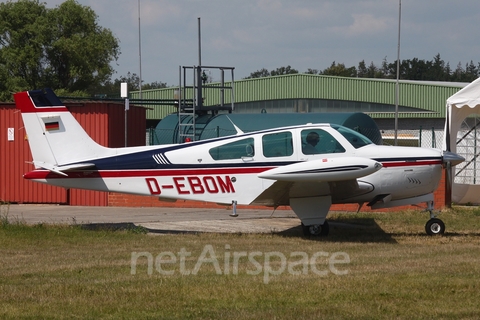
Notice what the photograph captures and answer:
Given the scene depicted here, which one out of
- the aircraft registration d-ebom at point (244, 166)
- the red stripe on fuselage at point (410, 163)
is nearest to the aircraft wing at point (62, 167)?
the aircraft registration d-ebom at point (244, 166)

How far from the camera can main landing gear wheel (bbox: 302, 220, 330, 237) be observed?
1309 centimetres

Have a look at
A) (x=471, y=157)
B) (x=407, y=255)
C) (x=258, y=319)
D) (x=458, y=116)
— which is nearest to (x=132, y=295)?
(x=258, y=319)

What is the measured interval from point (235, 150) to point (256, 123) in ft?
21.9

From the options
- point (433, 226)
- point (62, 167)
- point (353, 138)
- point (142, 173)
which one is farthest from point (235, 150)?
point (433, 226)

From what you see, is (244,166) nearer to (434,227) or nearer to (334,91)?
(434,227)

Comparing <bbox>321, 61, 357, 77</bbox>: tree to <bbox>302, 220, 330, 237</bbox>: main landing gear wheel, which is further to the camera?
<bbox>321, 61, 357, 77</bbox>: tree

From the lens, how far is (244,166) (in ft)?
42.5

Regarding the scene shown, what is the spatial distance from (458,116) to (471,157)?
2.31m

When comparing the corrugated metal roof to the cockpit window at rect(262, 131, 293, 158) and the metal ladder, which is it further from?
the cockpit window at rect(262, 131, 293, 158)

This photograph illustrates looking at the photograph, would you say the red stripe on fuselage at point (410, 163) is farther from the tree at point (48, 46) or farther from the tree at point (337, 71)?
the tree at point (337, 71)

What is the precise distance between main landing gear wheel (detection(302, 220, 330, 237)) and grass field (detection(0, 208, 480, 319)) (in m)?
0.19

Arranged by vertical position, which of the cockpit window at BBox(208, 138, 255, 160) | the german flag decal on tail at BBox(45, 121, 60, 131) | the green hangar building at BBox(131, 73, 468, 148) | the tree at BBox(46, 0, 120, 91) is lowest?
the cockpit window at BBox(208, 138, 255, 160)

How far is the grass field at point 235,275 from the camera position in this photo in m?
7.18

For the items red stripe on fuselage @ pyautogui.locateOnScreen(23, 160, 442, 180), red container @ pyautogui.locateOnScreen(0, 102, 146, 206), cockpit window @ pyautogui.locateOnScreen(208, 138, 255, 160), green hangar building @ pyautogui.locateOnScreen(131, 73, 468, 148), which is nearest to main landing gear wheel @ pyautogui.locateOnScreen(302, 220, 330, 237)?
red stripe on fuselage @ pyautogui.locateOnScreen(23, 160, 442, 180)
